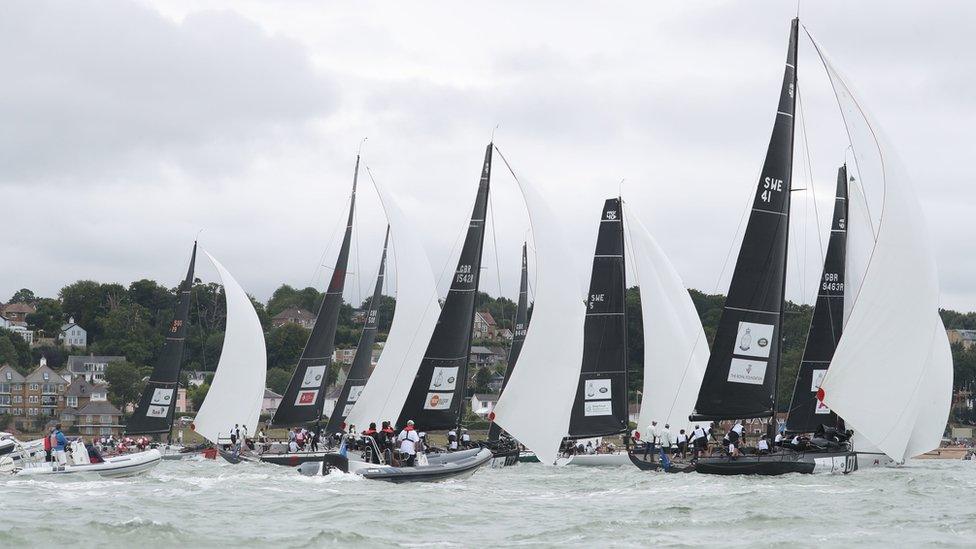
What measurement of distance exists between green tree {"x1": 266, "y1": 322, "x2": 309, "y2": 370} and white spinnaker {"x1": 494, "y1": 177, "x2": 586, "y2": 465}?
81916 mm

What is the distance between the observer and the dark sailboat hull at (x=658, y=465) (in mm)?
31781

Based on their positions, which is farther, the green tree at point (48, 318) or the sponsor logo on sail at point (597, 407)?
the green tree at point (48, 318)

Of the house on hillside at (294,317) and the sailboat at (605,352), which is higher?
the house on hillside at (294,317)

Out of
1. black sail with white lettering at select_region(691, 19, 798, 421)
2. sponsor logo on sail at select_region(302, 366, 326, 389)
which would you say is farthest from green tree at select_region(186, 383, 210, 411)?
black sail with white lettering at select_region(691, 19, 798, 421)

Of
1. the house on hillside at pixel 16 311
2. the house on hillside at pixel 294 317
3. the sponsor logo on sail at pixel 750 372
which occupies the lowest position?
the sponsor logo on sail at pixel 750 372

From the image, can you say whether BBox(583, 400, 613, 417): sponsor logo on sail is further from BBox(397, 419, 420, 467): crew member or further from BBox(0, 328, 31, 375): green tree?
BBox(0, 328, 31, 375): green tree

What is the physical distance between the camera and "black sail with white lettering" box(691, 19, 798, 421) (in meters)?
30.9

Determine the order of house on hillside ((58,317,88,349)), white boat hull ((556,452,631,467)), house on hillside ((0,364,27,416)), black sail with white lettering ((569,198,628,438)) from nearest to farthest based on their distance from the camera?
black sail with white lettering ((569,198,628,438))
white boat hull ((556,452,631,467))
house on hillside ((0,364,27,416))
house on hillside ((58,317,88,349))

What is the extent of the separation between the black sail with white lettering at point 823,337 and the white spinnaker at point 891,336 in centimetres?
631

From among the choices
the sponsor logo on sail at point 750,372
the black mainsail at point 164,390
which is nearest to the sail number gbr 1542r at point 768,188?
the sponsor logo on sail at point 750,372

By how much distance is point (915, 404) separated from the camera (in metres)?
27.6

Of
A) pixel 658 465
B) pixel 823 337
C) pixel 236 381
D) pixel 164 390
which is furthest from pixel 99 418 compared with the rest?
pixel 823 337

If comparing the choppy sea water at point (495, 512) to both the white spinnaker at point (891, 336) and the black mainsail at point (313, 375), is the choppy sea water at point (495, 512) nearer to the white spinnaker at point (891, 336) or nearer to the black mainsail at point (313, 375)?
the white spinnaker at point (891, 336)

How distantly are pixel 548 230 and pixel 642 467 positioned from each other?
6.72 m
